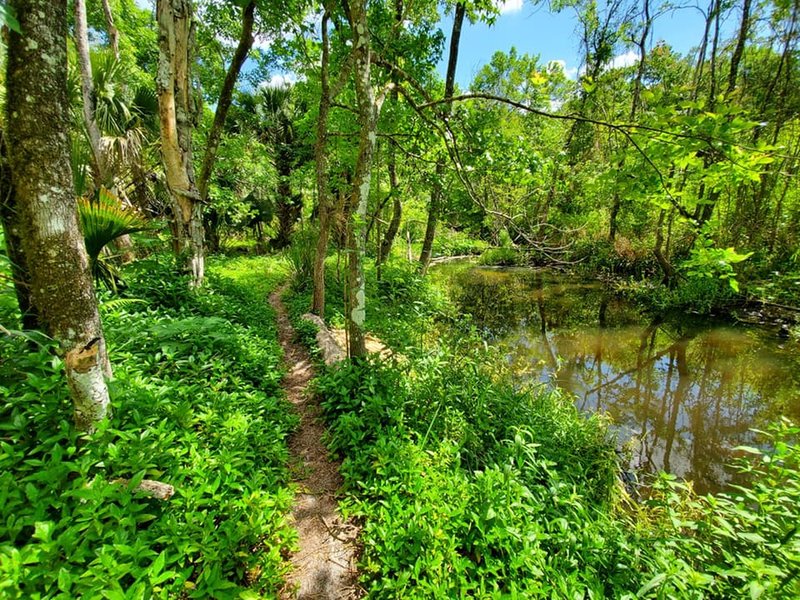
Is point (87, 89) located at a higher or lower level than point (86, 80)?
lower

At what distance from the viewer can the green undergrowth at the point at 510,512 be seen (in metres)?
1.81

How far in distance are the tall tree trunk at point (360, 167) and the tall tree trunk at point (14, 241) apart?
2.30 m

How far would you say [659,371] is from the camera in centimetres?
638

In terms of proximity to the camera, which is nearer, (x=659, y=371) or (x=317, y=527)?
(x=317, y=527)

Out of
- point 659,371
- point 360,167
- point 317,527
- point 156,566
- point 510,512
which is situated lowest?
point 659,371

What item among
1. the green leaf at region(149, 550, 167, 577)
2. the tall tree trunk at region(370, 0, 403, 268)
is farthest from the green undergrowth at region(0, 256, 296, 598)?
the tall tree trunk at region(370, 0, 403, 268)

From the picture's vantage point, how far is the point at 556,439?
361 centimetres

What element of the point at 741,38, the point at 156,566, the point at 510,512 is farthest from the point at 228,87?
the point at 741,38

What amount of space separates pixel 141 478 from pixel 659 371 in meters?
8.14

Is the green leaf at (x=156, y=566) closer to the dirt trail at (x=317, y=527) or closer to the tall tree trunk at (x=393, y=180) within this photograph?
the dirt trail at (x=317, y=527)

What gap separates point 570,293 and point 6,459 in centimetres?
1348

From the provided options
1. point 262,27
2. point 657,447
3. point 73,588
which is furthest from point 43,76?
point 657,447

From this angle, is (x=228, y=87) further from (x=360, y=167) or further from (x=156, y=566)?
(x=156, y=566)

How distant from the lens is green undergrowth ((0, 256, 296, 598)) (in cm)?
133
